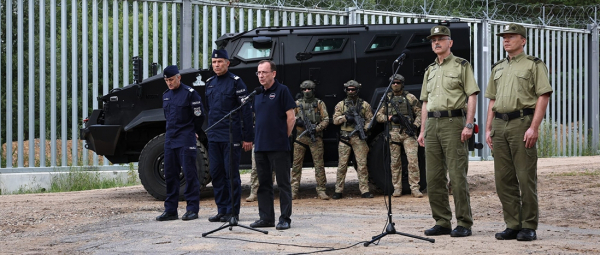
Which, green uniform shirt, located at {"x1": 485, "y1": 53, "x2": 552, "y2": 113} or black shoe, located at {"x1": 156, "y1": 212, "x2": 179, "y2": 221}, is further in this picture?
black shoe, located at {"x1": 156, "y1": 212, "x2": 179, "y2": 221}

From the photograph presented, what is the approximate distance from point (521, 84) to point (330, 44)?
4949mm

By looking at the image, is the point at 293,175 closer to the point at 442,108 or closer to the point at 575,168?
the point at 442,108

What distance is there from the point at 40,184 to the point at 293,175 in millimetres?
4799

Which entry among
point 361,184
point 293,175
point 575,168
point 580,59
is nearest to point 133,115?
point 293,175

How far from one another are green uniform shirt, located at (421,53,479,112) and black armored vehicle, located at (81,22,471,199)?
387 cm

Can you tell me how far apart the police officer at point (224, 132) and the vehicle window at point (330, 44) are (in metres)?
2.94

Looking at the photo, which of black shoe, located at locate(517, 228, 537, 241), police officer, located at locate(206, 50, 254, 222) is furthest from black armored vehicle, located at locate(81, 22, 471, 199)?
black shoe, located at locate(517, 228, 537, 241)

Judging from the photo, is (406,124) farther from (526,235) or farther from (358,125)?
(526,235)

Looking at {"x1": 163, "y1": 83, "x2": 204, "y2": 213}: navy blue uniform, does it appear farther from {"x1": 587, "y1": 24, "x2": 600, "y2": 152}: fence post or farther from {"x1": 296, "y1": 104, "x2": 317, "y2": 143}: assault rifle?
{"x1": 587, "y1": 24, "x2": 600, "y2": 152}: fence post

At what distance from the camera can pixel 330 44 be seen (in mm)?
11148

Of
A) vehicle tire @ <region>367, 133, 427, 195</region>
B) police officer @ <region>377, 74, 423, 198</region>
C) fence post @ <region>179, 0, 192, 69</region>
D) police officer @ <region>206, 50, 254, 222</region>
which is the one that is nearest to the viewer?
police officer @ <region>206, 50, 254, 222</region>

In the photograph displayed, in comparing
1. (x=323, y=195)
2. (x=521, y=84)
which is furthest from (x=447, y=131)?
(x=323, y=195)

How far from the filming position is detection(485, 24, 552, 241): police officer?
21.1 ft

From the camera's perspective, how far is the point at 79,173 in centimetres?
1338
